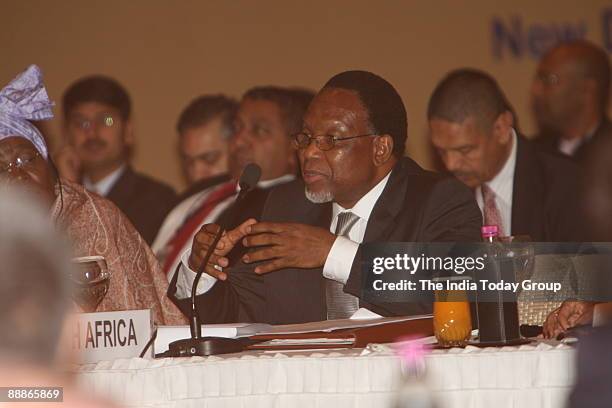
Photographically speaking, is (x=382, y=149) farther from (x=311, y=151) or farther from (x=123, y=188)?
(x=123, y=188)

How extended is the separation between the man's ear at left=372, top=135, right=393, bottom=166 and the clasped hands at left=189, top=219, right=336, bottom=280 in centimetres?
41

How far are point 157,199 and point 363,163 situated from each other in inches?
103

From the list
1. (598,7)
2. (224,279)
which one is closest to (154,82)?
(598,7)

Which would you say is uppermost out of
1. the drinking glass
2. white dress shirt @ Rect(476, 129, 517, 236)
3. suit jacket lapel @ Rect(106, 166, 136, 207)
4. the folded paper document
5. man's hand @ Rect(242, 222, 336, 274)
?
suit jacket lapel @ Rect(106, 166, 136, 207)

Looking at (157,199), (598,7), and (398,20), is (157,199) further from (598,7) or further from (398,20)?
(598,7)

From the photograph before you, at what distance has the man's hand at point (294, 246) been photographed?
3217 millimetres

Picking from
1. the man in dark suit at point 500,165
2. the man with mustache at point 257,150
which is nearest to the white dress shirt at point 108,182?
the man with mustache at point 257,150

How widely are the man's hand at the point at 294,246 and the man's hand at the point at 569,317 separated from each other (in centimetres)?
72

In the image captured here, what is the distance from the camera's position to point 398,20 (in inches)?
280

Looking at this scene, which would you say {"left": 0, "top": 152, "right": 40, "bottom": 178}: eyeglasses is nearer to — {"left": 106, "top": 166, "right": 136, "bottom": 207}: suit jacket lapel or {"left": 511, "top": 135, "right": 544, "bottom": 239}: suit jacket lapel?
{"left": 511, "top": 135, "right": 544, "bottom": 239}: suit jacket lapel

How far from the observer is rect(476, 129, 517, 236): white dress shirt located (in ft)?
15.0

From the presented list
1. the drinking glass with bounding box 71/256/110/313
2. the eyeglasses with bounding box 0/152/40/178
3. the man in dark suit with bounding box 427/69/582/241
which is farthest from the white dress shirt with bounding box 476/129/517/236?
the drinking glass with bounding box 71/256/110/313

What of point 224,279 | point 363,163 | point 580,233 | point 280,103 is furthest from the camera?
point 280,103

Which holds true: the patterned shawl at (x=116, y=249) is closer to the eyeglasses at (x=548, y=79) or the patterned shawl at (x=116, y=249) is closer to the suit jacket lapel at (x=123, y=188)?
the suit jacket lapel at (x=123, y=188)
